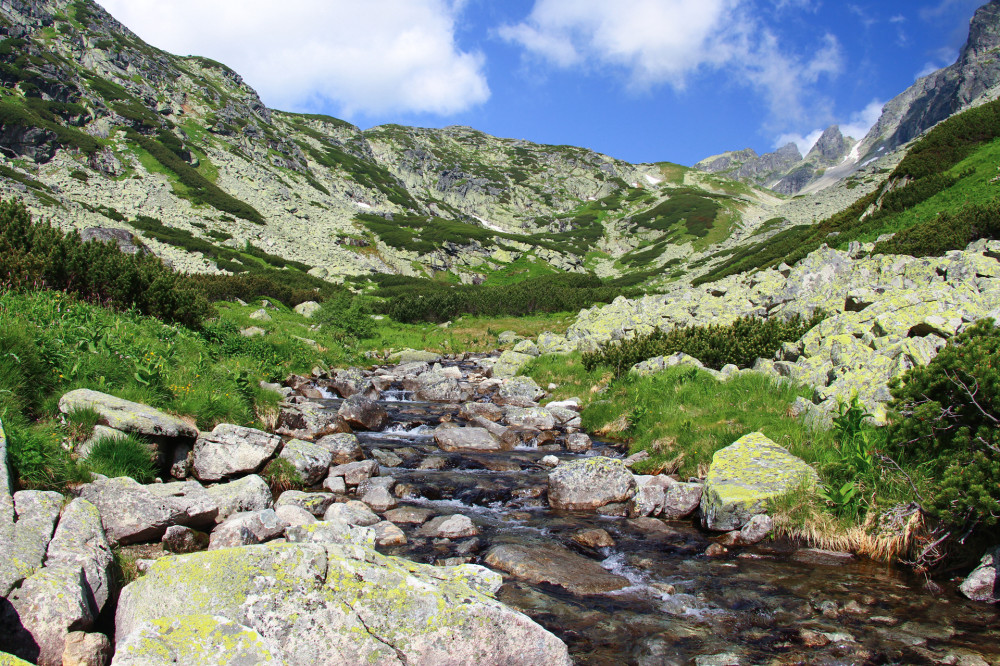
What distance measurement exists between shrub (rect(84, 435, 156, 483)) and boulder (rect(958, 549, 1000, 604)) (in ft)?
33.1

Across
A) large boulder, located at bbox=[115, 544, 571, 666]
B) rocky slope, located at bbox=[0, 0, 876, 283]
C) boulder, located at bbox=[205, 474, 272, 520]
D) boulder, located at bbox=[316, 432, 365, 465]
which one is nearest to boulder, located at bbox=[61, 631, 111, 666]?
large boulder, located at bbox=[115, 544, 571, 666]

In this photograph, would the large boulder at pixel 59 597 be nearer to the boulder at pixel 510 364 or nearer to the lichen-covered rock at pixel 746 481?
the lichen-covered rock at pixel 746 481

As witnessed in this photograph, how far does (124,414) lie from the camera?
23.8 ft

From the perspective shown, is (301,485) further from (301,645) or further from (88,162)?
(88,162)

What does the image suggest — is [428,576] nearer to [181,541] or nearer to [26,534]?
[26,534]

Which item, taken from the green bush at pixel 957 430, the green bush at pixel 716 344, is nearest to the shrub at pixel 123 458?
the green bush at pixel 957 430

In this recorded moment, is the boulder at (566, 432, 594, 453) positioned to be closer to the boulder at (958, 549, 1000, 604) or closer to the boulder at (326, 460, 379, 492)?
the boulder at (326, 460, 379, 492)

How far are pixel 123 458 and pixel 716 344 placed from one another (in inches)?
602

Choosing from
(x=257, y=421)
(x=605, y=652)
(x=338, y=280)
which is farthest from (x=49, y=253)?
(x=338, y=280)

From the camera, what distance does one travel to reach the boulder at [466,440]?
12938 mm

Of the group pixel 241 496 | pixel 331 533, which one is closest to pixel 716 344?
pixel 331 533

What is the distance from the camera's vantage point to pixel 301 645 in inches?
135

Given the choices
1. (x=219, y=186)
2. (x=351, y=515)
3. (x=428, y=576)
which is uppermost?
(x=219, y=186)

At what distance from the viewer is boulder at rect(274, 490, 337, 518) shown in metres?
7.87
